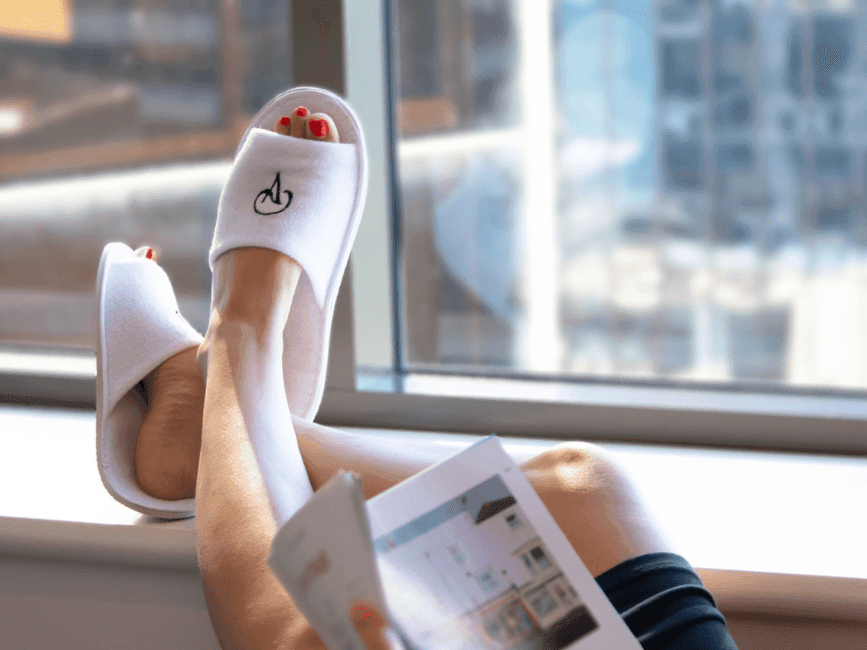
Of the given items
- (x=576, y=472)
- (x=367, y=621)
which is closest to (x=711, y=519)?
(x=576, y=472)

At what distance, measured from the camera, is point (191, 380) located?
72 centimetres

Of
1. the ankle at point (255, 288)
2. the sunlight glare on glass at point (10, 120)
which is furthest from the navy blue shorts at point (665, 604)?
the sunlight glare on glass at point (10, 120)

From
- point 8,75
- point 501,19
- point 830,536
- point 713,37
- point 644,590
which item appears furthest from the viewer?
point 713,37

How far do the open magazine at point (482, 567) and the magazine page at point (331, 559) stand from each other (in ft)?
0.22

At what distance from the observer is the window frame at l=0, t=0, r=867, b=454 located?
0.85 meters

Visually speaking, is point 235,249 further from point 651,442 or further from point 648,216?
point 648,216

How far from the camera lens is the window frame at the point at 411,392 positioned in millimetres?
847

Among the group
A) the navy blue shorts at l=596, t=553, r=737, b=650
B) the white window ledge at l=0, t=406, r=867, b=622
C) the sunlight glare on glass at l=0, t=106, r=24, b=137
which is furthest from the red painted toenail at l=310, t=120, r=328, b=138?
the sunlight glare on glass at l=0, t=106, r=24, b=137

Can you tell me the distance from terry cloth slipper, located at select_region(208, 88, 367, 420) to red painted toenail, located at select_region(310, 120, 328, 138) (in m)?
0.01

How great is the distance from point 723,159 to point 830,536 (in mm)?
1642

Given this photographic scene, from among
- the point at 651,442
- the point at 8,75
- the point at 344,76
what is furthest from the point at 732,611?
the point at 8,75

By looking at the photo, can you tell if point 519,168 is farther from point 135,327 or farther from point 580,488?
point 580,488

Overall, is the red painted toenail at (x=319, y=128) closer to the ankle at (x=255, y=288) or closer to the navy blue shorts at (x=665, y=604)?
the ankle at (x=255, y=288)

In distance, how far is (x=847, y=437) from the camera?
2.71 ft
